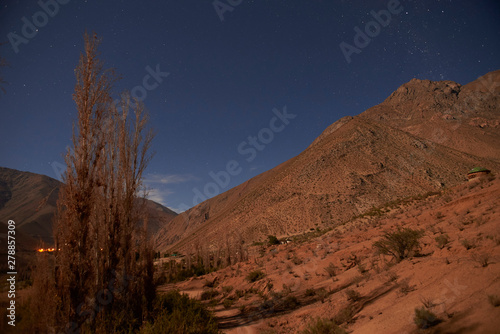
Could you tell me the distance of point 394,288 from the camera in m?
6.83

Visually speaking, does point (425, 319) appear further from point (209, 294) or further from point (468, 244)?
point (209, 294)

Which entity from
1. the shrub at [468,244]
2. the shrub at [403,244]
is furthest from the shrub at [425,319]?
the shrub at [403,244]

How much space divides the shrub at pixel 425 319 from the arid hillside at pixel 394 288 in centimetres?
2

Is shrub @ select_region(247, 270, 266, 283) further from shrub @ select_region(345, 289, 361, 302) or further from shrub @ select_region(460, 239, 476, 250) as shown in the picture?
shrub @ select_region(460, 239, 476, 250)

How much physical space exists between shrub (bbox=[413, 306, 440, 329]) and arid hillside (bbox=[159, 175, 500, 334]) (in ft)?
0.05

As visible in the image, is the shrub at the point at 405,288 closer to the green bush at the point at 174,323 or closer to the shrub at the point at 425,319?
the shrub at the point at 425,319

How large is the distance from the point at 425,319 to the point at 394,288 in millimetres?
2589

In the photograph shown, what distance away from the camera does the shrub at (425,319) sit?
174 inches

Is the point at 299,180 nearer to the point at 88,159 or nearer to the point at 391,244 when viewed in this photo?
the point at 391,244

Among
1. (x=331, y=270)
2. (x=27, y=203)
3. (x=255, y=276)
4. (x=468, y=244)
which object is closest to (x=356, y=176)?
(x=255, y=276)

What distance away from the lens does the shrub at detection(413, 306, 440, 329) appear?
174 inches

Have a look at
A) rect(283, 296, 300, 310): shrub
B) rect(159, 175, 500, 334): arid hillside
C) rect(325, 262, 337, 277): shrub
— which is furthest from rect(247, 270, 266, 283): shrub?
rect(283, 296, 300, 310): shrub

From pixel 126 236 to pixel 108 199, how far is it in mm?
1209

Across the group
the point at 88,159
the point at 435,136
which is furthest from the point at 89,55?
the point at 435,136
